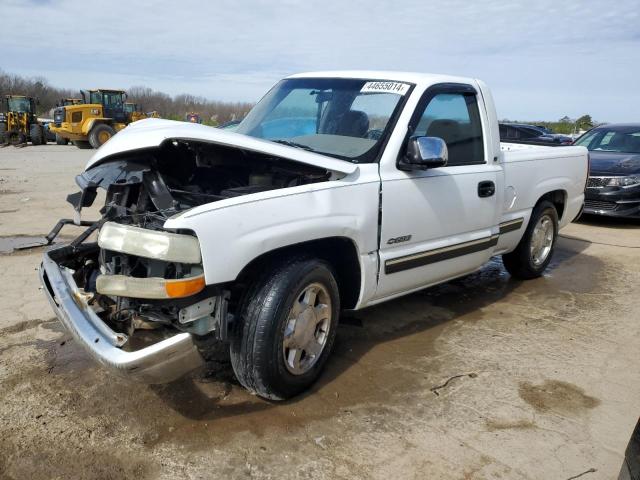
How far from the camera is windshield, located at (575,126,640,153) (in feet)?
31.7

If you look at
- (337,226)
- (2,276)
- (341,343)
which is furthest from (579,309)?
(2,276)

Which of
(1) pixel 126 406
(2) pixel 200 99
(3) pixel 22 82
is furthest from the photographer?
(2) pixel 200 99

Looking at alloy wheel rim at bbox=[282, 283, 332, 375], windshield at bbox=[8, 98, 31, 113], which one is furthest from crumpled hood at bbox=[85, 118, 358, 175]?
windshield at bbox=[8, 98, 31, 113]

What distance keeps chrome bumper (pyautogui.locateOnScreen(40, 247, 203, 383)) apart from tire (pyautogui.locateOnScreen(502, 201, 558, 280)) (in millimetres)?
3935

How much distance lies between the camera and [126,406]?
10.6 feet

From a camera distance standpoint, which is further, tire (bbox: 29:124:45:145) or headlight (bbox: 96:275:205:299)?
tire (bbox: 29:124:45:145)

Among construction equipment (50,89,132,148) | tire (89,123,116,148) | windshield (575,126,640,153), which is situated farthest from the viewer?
tire (89,123,116,148)

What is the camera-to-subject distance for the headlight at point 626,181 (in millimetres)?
8680

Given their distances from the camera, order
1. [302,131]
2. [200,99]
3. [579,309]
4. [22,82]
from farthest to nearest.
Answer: [200,99] → [22,82] → [579,309] → [302,131]

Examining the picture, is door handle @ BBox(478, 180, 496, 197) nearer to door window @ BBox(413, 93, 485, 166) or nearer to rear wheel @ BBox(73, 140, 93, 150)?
door window @ BBox(413, 93, 485, 166)

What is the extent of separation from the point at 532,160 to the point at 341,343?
262 cm

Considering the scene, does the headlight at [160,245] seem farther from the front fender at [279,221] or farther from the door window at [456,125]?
the door window at [456,125]

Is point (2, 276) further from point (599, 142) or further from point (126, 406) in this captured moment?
point (599, 142)

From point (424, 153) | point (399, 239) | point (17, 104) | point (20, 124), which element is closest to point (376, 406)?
point (399, 239)
